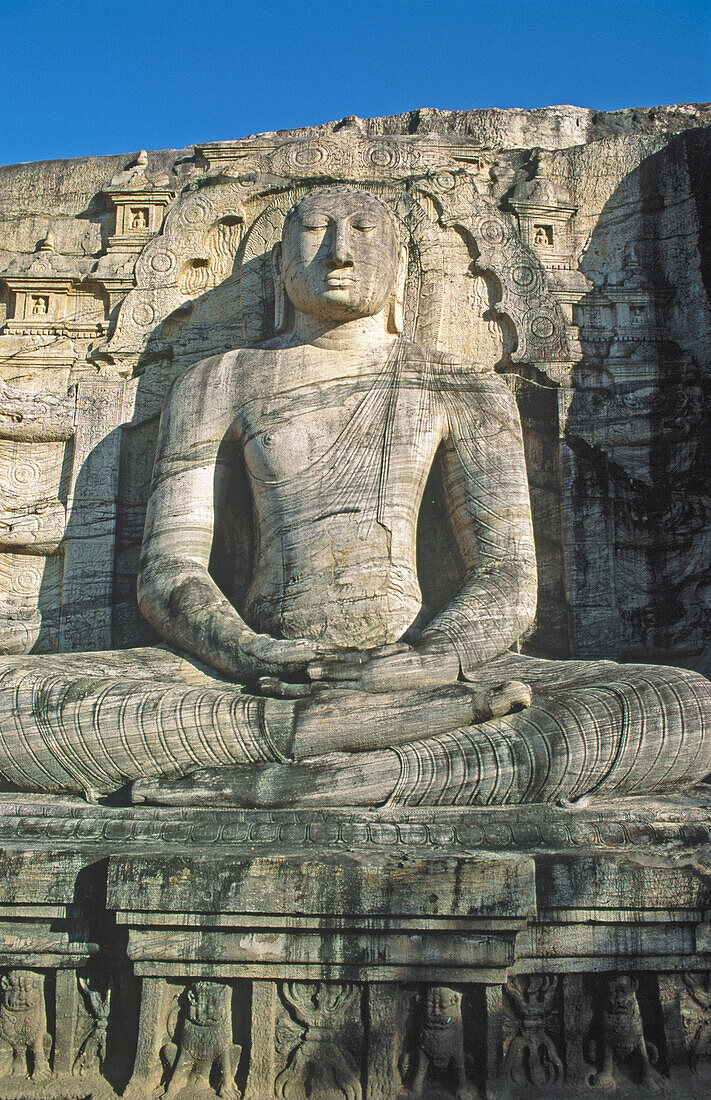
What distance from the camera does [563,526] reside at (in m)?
6.25

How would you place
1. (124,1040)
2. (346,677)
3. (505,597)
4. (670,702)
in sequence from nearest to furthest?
(124,1040), (670,702), (346,677), (505,597)

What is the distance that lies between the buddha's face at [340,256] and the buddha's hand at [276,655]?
2.26 m

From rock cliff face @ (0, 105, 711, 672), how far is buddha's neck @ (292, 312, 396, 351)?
548 mm

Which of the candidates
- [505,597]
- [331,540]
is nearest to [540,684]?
[505,597]

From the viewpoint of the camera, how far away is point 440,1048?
350 cm

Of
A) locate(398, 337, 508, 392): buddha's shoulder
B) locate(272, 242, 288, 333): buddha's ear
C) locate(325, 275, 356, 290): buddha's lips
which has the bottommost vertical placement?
locate(398, 337, 508, 392): buddha's shoulder

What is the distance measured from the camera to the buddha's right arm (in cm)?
505

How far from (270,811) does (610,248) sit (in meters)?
4.87

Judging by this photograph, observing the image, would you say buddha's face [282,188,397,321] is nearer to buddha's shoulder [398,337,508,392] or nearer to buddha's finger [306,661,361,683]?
buddha's shoulder [398,337,508,392]

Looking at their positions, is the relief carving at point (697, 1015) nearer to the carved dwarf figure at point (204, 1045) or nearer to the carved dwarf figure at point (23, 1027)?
the carved dwarf figure at point (204, 1045)

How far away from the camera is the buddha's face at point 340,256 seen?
607cm

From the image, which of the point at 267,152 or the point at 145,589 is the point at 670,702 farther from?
the point at 267,152

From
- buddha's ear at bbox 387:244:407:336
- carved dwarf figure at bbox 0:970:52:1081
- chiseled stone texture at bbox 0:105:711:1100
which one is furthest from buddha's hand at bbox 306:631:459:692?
buddha's ear at bbox 387:244:407:336

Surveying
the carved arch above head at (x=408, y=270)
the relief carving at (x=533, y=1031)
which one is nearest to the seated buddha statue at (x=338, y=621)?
the carved arch above head at (x=408, y=270)
